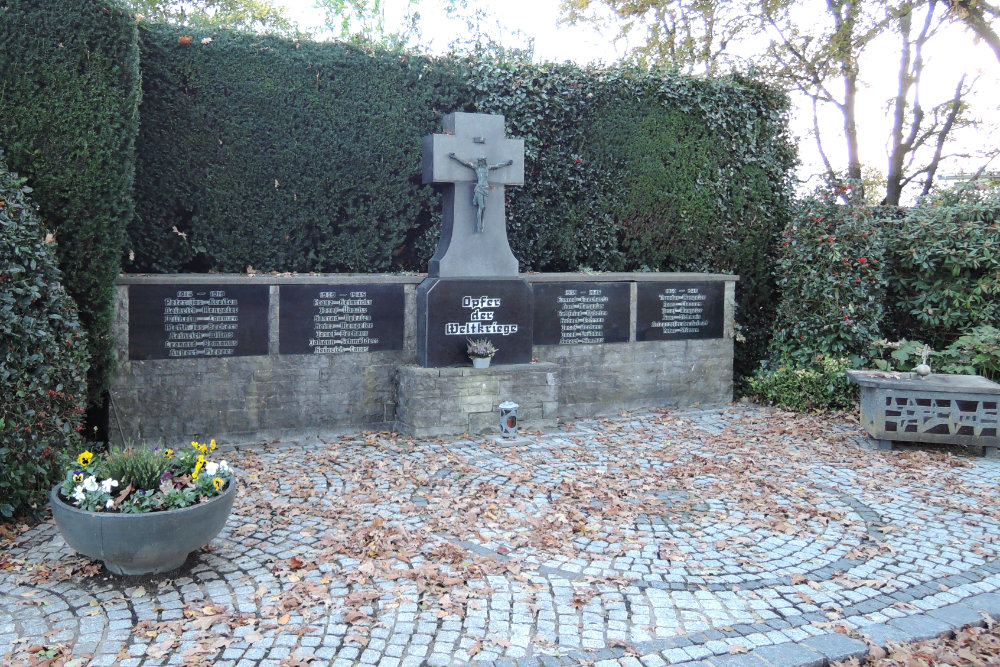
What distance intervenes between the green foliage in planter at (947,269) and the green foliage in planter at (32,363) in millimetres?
9861

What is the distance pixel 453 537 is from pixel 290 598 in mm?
1323

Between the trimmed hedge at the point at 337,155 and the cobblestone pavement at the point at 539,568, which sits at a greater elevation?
the trimmed hedge at the point at 337,155

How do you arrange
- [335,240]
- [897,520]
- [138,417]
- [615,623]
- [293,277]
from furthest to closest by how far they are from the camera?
[335,240], [293,277], [138,417], [897,520], [615,623]

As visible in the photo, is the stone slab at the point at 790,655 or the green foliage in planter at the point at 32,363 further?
the green foliage in planter at the point at 32,363

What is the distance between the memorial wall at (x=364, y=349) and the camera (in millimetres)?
7531

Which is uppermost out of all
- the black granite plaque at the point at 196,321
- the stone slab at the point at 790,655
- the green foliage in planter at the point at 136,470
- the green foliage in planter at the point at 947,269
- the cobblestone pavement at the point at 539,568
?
the green foliage in planter at the point at 947,269

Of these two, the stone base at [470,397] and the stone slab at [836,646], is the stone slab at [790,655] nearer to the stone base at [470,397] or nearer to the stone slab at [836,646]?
the stone slab at [836,646]

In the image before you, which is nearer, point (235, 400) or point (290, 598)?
point (290, 598)

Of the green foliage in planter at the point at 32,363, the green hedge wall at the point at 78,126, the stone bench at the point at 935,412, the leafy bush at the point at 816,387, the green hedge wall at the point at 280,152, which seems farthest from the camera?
the leafy bush at the point at 816,387

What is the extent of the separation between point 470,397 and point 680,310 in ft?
11.3

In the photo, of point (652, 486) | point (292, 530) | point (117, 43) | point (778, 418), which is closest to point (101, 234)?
point (117, 43)

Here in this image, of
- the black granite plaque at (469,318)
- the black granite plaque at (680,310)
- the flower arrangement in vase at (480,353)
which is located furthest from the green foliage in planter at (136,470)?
the black granite plaque at (680,310)

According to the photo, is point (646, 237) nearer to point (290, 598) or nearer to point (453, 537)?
point (453, 537)

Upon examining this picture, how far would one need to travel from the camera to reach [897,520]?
586 centimetres
